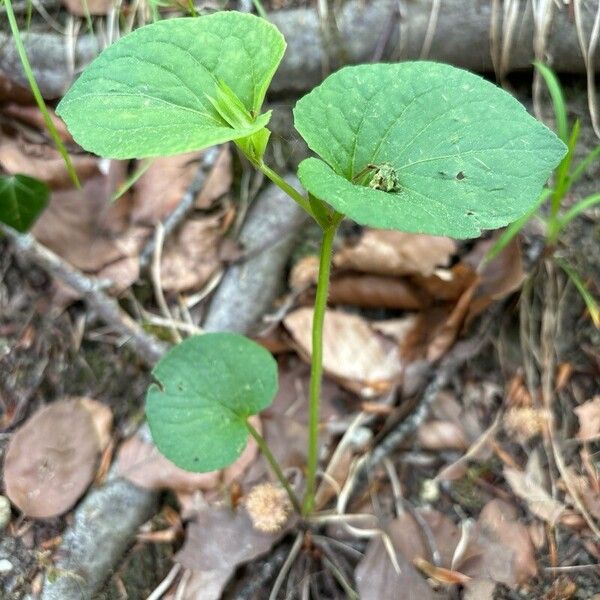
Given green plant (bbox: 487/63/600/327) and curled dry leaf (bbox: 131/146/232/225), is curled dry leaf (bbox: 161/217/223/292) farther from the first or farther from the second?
green plant (bbox: 487/63/600/327)

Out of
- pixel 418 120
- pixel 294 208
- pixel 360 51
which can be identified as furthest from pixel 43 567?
pixel 360 51

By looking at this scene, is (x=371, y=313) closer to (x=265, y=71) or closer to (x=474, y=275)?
(x=474, y=275)

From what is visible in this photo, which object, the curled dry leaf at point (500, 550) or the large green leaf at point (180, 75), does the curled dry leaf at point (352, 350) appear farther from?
the large green leaf at point (180, 75)

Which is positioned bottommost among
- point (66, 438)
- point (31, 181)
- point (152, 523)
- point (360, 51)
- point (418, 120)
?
point (152, 523)

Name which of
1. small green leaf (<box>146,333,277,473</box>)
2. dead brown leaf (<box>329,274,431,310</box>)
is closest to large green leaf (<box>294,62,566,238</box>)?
small green leaf (<box>146,333,277,473</box>)

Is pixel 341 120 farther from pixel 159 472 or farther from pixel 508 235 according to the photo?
pixel 159 472

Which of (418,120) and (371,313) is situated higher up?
(418,120)
